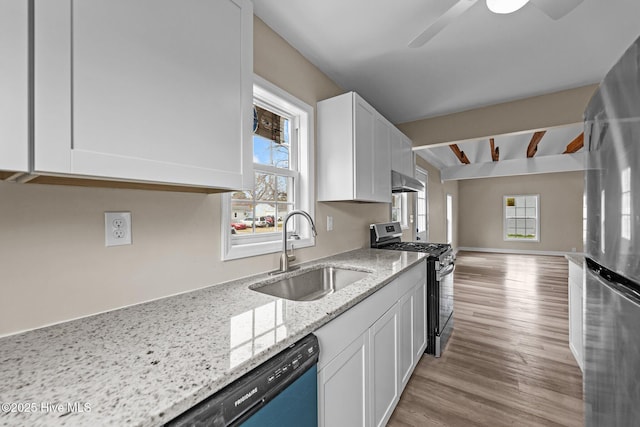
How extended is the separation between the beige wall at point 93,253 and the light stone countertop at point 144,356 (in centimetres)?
7

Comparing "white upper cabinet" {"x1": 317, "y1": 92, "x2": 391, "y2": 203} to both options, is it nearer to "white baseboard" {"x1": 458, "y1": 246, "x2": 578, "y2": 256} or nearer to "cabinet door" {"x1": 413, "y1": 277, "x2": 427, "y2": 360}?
"cabinet door" {"x1": 413, "y1": 277, "x2": 427, "y2": 360}

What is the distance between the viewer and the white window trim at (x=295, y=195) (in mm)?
1491

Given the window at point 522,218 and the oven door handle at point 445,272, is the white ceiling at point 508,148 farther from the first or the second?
the oven door handle at point 445,272

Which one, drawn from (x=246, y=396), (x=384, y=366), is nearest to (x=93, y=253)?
(x=246, y=396)

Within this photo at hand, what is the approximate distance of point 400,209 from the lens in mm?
4195

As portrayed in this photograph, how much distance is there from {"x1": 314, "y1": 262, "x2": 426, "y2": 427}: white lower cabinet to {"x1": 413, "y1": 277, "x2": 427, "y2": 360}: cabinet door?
0.05 ft

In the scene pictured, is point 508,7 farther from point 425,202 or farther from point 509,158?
point 509,158

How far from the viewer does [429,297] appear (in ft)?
7.99

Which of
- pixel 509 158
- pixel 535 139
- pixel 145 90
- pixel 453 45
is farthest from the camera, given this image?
pixel 509 158

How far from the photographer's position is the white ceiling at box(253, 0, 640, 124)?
5.56 feet

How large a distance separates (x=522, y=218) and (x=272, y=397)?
9920 mm

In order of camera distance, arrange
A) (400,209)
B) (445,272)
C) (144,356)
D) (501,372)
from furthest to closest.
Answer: (400,209) < (445,272) < (501,372) < (144,356)

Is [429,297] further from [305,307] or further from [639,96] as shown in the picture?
[639,96]

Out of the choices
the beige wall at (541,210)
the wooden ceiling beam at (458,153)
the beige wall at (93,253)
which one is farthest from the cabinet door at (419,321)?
the beige wall at (541,210)
